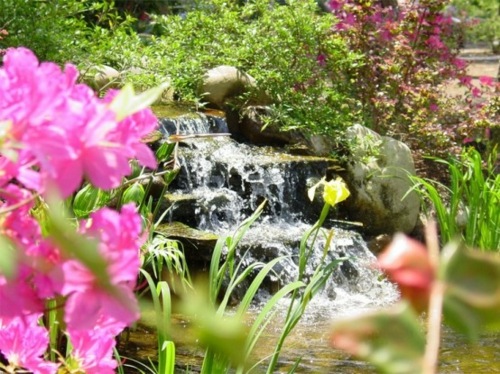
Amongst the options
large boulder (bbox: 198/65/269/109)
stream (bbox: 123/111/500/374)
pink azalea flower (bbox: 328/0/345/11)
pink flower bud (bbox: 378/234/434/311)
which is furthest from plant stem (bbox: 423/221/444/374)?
pink azalea flower (bbox: 328/0/345/11)

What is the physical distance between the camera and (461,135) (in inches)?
294

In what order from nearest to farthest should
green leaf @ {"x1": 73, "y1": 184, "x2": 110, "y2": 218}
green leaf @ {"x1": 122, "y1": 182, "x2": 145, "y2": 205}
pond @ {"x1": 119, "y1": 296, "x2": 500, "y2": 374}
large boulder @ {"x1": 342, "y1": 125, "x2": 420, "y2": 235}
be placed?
green leaf @ {"x1": 122, "y1": 182, "x2": 145, "y2": 205}
green leaf @ {"x1": 73, "y1": 184, "x2": 110, "y2": 218}
pond @ {"x1": 119, "y1": 296, "x2": 500, "y2": 374}
large boulder @ {"x1": 342, "y1": 125, "x2": 420, "y2": 235}

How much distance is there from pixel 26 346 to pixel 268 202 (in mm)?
5595

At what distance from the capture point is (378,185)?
6.99 meters

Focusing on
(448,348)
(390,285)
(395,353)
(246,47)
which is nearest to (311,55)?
(246,47)

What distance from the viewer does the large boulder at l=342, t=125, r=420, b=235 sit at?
6922 mm

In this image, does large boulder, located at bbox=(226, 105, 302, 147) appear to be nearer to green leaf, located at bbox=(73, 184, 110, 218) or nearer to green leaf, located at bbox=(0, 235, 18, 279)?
green leaf, located at bbox=(73, 184, 110, 218)

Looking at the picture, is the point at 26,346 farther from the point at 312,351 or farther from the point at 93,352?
the point at 312,351

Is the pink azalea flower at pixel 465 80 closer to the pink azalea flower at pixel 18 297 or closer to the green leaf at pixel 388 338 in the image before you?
the pink azalea flower at pixel 18 297

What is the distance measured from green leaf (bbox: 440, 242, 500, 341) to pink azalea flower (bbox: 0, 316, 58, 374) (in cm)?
70

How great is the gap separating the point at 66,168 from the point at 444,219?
5292 mm

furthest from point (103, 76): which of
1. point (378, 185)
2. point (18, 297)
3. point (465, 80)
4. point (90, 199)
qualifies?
point (18, 297)

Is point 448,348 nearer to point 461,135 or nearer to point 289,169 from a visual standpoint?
point 289,169

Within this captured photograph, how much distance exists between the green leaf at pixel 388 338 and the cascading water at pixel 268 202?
5.35 m
